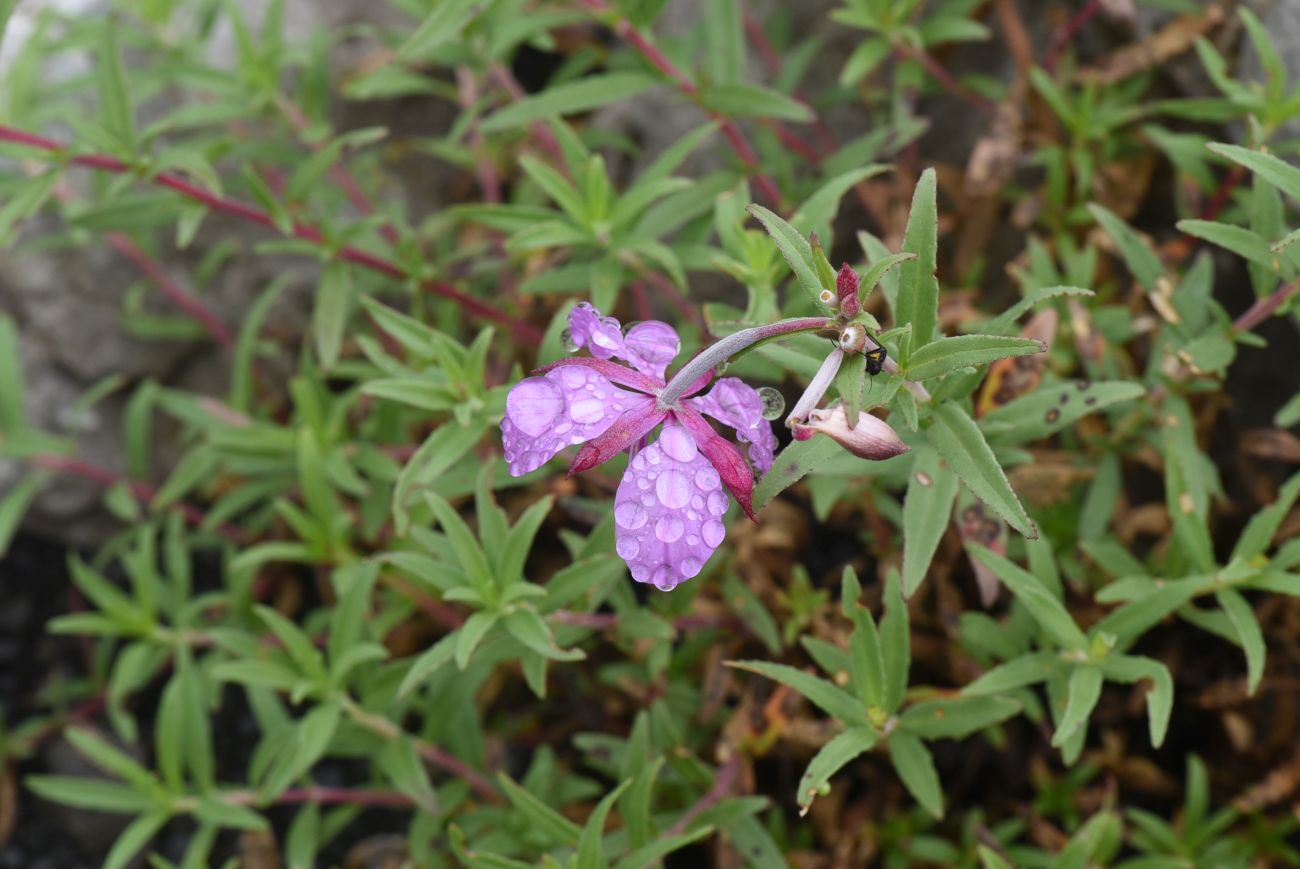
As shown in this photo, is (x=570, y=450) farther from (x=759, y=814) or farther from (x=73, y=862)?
(x=73, y=862)

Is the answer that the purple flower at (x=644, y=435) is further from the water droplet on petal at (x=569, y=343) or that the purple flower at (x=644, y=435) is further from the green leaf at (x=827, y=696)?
the green leaf at (x=827, y=696)

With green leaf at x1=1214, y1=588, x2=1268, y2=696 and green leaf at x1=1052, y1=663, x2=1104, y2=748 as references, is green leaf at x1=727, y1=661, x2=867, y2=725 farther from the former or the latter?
green leaf at x1=1214, y1=588, x2=1268, y2=696

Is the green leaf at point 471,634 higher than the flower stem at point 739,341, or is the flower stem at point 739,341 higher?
the flower stem at point 739,341

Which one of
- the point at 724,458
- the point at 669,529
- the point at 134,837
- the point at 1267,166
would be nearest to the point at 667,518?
the point at 669,529

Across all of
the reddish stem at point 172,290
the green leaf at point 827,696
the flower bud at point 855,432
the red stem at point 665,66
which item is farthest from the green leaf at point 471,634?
the reddish stem at point 172,290

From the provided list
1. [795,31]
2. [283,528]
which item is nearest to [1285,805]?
[795,31]

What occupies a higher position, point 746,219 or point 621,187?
point 746,219
